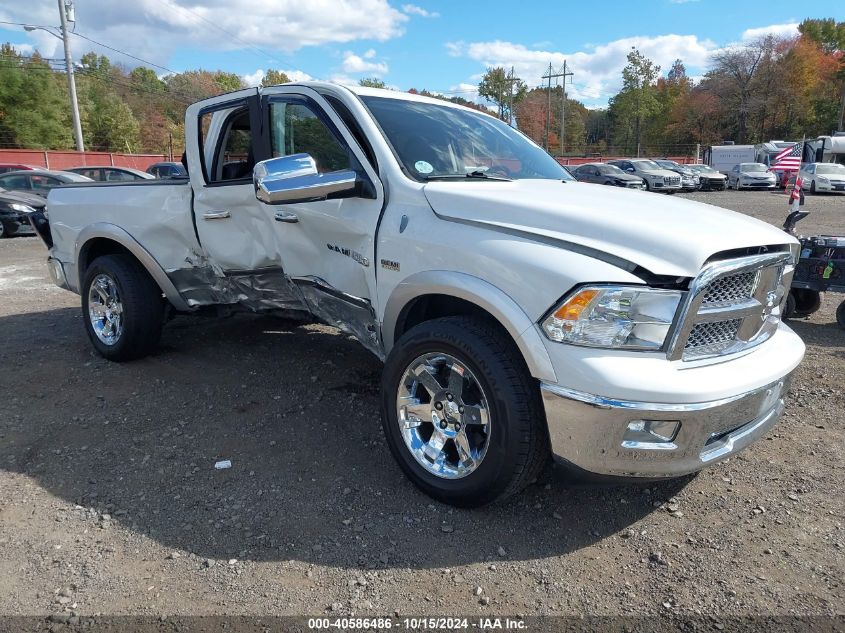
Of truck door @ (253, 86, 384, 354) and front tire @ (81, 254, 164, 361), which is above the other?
truck door @ (253, 86, 384, 354)

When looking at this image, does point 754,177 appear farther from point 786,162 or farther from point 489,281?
point 489,281

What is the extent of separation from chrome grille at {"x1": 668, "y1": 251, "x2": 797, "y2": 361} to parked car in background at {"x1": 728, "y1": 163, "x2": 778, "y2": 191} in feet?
107

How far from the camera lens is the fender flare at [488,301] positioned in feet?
8.32

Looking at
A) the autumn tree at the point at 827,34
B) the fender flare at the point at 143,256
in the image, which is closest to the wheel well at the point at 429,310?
the fender flare at the point at 143,256

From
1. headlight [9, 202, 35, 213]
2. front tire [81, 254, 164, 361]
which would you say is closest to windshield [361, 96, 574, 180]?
front tire [81, 254, 164, 361]

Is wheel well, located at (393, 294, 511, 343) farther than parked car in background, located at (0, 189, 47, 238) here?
No

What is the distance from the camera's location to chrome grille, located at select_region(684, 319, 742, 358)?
254 cm

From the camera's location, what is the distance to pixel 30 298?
25.5 feet

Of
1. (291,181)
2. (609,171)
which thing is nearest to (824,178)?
(609,171)

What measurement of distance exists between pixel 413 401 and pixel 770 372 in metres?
1.58

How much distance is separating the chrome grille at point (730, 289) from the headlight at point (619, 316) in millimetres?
210

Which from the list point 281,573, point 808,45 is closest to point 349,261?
point 281,573

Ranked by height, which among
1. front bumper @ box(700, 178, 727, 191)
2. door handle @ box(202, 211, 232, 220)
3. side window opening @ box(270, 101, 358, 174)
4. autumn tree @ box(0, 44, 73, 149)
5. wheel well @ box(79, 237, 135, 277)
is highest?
autumn tree @ box(0, 44, 73, 149)

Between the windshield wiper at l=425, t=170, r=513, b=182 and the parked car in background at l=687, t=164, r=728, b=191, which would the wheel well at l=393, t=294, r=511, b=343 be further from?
the parked car in background at l=687, t=164, r=728, b=191
